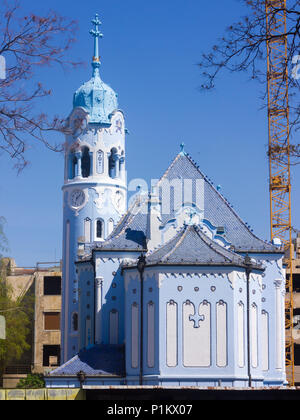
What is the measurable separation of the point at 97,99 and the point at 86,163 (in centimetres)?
513

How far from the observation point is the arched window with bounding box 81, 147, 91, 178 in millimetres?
74444

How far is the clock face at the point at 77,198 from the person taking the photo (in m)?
73.9

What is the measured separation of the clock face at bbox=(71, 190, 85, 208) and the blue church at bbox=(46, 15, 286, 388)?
7922mm

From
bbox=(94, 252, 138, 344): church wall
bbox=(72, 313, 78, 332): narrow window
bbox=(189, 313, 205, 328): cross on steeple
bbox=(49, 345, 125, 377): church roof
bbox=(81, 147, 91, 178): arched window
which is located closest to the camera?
bbox=(189, 313, 205, 328): cross on steeple

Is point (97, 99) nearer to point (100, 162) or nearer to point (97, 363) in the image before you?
point (100, 162)

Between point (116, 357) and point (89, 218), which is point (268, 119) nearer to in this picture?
point (89, 218)

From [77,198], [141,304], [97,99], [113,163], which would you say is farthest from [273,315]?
[97,99]

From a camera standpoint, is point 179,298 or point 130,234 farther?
point 130,234

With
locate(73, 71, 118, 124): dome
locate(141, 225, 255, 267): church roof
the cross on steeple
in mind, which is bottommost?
the cross on steeple

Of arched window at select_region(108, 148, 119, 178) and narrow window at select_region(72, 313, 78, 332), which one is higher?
arched window at select_region(108, 148, 119, 178)

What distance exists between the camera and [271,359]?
55.7 metres

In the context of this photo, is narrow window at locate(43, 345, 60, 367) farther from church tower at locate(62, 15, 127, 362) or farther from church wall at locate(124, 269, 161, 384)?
church wall at locate(124, 269, 161, 384)

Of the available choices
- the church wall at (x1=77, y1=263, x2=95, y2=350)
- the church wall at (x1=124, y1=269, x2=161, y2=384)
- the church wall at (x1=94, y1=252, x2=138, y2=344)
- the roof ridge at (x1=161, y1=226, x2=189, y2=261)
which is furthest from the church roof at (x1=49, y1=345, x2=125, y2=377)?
the roof ridge at (x1=161, y1=226, x2=189, y2=261)

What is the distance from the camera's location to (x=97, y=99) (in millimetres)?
75688
